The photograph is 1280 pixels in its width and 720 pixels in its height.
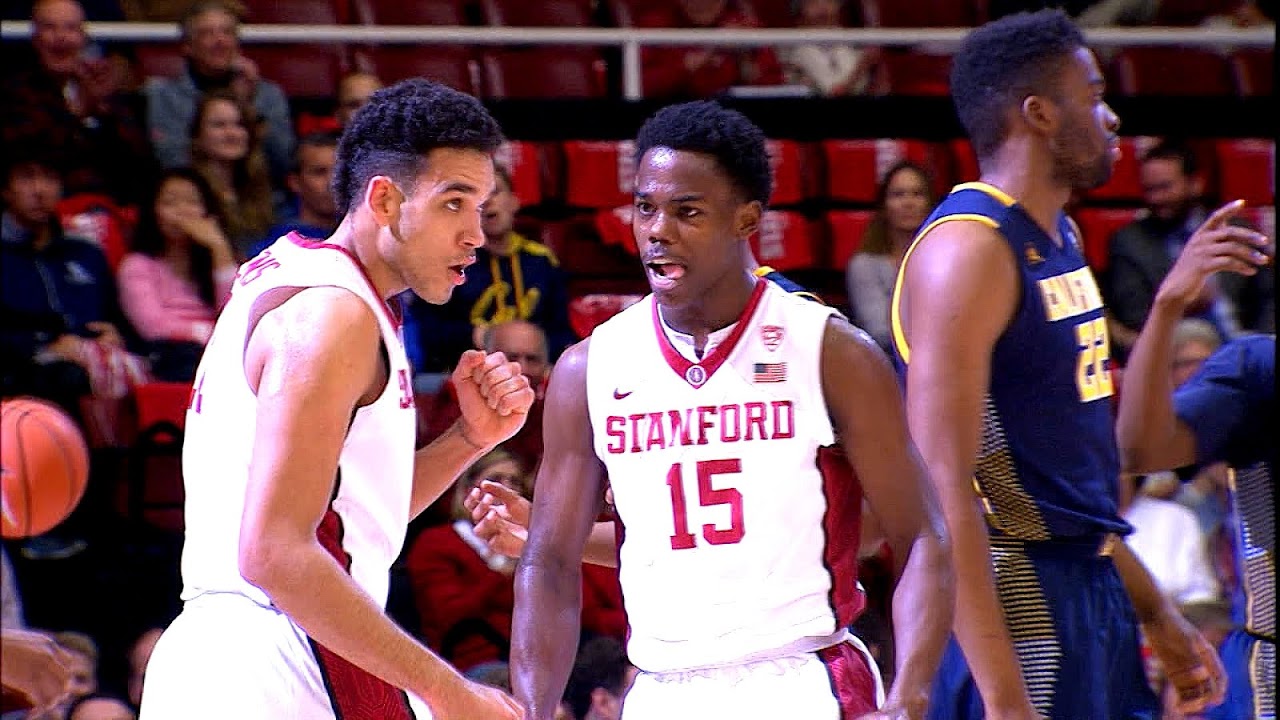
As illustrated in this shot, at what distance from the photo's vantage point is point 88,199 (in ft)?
24.5

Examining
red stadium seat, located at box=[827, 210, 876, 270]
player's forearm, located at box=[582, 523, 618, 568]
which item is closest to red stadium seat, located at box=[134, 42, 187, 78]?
red stadium seat, located at box=[827, 210, 876, 270]

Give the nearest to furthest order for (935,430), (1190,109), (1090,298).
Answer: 1. (935,430)
2. (1090,298)
3. (1190,109)

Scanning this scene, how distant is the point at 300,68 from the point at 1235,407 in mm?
5945

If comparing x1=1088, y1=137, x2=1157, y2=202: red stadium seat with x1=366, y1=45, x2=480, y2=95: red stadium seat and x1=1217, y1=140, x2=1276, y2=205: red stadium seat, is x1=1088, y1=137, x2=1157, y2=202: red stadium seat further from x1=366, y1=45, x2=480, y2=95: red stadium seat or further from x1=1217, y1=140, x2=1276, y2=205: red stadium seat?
x1=366, y1=45, x2=480, y2=95: red stadium seat

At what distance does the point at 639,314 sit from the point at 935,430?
2.06 feet

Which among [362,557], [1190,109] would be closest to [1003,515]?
[362,557]

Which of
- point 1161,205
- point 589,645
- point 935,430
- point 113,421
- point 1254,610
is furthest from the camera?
point 1161,205

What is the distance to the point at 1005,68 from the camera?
155 inches

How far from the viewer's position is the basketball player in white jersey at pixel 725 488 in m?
3.28

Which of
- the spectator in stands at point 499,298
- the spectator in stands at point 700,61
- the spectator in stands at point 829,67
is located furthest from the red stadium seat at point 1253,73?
the spectator in stands at point 499,298

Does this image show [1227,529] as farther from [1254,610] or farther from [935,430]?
[935,430]

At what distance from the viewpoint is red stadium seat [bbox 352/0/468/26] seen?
9.38 metres

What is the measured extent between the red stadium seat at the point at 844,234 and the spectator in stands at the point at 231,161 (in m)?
2.63

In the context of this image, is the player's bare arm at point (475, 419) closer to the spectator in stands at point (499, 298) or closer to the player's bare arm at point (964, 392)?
the player's bare arm at point (964, 392)
